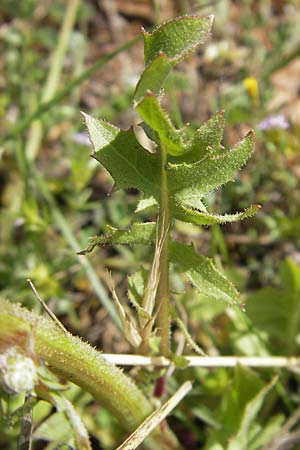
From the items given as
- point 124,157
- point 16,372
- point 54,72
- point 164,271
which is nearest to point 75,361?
point 16,372

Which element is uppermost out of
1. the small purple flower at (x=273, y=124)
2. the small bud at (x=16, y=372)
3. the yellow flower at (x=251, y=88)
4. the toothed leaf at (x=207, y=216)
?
the small bud at (x=16, y=372)

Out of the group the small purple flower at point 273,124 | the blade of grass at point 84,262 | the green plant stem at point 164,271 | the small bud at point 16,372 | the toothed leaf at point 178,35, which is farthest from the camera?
the small purple flower at point 273,124

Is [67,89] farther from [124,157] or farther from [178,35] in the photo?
[178,35]

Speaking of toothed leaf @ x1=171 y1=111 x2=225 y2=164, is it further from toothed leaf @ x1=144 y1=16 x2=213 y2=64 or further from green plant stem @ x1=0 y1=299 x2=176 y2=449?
green plant stem @ x1=0 y1=299 x2=176 y2=449

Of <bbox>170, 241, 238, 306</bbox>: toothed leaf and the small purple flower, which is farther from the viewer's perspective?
the small purple flower

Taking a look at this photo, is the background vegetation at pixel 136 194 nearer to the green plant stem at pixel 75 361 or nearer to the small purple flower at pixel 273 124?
the small purple flower at pixel 273 124

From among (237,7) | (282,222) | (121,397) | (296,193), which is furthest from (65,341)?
(237,7)

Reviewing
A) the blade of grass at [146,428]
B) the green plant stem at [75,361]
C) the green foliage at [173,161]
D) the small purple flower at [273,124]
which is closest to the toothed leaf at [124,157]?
the green foliage at [173,161]

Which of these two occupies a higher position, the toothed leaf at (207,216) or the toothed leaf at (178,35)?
the toothed leaf at (178,35)

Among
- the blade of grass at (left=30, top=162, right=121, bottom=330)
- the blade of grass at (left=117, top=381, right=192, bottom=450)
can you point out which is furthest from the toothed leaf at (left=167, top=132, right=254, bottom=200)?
the blade of grass at (left=30, top=162, right=121, bottom=330)
